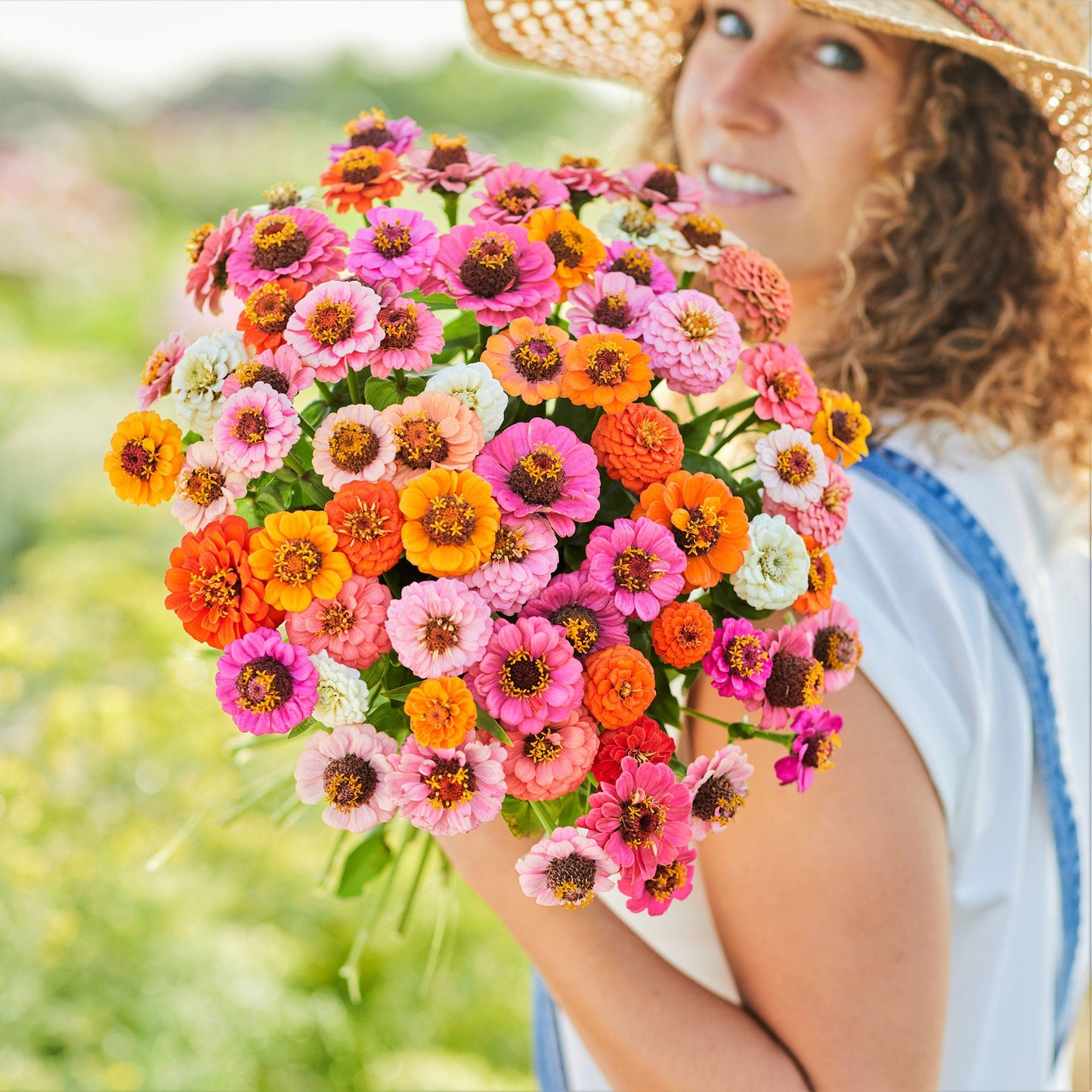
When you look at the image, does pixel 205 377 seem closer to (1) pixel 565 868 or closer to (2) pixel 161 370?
(2) pixel 161 370

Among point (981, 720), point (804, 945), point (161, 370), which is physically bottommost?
point (804, 945)

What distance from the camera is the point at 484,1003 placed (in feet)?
7.52

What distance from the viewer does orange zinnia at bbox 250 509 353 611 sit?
607 millimetres

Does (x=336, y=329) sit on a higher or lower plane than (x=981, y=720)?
higher

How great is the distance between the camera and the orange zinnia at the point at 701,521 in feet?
2.14

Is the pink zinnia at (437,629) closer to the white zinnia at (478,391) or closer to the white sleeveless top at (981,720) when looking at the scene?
the white zinnia at (478,391)

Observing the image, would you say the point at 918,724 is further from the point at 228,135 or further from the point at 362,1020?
the point at 228,135

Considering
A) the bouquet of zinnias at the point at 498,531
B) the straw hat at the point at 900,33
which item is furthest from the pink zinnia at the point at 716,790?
the straw hat at the point at 900,33

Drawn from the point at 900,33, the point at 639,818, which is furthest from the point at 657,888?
the point at 900,33

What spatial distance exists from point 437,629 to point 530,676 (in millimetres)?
61

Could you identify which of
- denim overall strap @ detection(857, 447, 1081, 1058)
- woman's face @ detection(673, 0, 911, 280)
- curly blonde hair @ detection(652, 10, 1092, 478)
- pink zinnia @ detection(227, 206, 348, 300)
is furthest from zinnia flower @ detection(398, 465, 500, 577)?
woman's face @ detection(673, 0, 911, 280)

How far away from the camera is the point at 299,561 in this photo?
0.60 m

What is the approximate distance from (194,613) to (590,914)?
472mm

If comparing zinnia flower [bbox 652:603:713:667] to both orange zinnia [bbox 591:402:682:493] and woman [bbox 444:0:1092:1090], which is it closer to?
orange zinnia [bbox 591:402:682:493]
